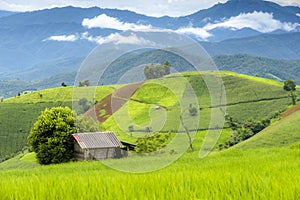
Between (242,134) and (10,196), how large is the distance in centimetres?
9512

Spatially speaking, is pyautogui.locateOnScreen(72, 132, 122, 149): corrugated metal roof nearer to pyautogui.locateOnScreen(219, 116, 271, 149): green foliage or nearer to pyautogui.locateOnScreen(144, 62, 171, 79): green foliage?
pyautogui.locateOnScreen(144, 62, 171, 79): green foliage

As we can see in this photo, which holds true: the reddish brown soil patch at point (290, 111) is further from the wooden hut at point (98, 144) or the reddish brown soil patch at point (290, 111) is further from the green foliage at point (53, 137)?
the green foliage at point (53, 137)

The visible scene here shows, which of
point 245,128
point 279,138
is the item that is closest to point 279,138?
point 279,138

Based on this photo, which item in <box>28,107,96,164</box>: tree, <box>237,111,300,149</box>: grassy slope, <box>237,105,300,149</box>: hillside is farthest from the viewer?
<box>237,111,300,149</box>: grassy slope

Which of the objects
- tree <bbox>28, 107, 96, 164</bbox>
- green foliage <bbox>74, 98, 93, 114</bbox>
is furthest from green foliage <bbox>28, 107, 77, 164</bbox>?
green foliage <bbox>74, 98, 93, 114</bbox>

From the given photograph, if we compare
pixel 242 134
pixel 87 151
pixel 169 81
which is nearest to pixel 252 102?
pixel 242 134

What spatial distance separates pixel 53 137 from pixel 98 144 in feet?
19.4

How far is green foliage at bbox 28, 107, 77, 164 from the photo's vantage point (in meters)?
52.0

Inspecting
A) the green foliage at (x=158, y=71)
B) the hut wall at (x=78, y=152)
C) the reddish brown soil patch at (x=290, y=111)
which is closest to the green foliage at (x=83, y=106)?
the green foliage at (x=158, y=71)

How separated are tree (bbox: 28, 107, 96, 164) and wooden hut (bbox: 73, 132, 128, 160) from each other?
47.6 inches

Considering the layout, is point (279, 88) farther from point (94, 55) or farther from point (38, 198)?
point (38, 198)

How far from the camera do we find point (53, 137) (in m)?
52.8

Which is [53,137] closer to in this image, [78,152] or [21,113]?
[78,152]

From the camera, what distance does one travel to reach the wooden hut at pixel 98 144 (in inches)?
1992
